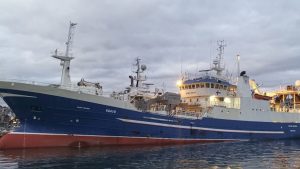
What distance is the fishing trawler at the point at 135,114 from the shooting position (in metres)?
25.2

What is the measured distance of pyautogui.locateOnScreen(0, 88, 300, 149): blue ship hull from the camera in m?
25.1

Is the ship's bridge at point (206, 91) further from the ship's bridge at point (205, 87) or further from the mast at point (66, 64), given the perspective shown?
the mast at point (66, 64)

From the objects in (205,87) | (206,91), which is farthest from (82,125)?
(205,87)

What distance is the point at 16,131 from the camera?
83.0 feet

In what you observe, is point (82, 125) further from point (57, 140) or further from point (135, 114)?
point (135, 114)

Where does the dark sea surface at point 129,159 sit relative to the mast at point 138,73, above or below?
below

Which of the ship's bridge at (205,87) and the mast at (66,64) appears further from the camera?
the ship's bridge at (205,87)

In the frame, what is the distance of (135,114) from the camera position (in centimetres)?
2848

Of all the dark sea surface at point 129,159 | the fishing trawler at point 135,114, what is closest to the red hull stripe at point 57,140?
the fishing trawler at point 135,114

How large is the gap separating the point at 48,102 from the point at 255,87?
90.4 feet

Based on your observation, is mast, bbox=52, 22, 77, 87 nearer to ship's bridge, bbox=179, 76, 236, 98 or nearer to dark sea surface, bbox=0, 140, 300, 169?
dark sea surface, bbox=0, 140, 300, 169

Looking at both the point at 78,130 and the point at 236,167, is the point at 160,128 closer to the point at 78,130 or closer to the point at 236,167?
the point at 78,130

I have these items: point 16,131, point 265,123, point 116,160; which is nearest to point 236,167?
point 116,160

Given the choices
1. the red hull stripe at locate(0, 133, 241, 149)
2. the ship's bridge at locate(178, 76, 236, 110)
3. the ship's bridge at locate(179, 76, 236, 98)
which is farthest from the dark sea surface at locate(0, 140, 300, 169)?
the ship's bridge at locate(179, 76, 236, 98)
